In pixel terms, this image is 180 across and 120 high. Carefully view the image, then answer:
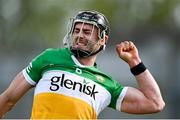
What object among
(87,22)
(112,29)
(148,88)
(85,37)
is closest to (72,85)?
(85,37)

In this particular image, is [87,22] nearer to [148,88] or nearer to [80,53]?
[80,53]

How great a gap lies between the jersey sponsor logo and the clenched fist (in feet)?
1.20

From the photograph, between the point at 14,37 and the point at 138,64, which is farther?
the point at 14,37

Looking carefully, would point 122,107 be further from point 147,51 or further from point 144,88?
point 147,51

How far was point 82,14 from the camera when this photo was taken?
7570 mm

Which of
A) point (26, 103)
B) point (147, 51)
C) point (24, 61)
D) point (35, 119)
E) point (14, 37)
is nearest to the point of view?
point (35, 119)

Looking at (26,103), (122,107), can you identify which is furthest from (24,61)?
(122,107)

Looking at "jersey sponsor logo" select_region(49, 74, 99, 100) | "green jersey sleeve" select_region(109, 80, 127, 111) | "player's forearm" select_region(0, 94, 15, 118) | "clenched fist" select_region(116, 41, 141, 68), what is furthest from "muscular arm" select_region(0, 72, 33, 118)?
"clenched fist" select_region(116, 41, 141, 68)

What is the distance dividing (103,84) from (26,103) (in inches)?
353

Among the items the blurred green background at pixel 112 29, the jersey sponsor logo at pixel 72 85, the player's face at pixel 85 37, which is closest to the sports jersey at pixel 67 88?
the jersey sponsor logo at pixel 72 85

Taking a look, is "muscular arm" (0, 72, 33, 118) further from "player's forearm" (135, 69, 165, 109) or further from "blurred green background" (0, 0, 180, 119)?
"blurred green background" (0, 0, 180, 119)

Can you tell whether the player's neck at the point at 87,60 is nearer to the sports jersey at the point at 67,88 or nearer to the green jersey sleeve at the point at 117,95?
the sports jersey at the point at 67,88

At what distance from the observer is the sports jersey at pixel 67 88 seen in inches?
288

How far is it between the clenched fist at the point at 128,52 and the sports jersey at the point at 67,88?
8.3 inches
